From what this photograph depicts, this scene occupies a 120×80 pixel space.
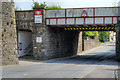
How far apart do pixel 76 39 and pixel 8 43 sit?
19.6 metres

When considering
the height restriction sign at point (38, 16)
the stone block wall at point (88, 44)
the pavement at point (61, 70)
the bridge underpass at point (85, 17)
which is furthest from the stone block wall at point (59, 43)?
the stone block wall at point (88, 44)

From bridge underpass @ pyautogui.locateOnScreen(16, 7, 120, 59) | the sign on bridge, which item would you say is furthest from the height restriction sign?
the sign on bridge

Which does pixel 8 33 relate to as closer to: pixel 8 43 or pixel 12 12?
pixel 8 43

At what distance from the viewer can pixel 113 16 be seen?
22688mm

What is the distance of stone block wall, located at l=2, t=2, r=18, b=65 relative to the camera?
18.2 meters

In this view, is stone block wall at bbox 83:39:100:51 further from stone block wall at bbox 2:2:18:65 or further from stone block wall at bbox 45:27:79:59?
stone block wall at bbox 2:2:18:65

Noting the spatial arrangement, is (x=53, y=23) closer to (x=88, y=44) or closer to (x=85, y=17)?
(x=85, y=17)

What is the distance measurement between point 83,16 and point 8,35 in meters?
9.60

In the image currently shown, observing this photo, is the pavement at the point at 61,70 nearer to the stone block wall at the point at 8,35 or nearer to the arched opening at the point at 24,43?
the stone block wall at the point at 8,35

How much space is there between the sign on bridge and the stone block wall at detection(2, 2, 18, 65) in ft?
21.5

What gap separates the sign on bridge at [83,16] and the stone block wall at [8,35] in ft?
21.5

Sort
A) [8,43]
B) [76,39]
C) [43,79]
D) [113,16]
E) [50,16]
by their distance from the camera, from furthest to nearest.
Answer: [76,39] → [50,16] → [113,16] → [8,43] → [43,79]

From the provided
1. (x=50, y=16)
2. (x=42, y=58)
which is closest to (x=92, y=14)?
(x=50, y=16)

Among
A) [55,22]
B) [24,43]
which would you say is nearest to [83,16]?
[55,22]
